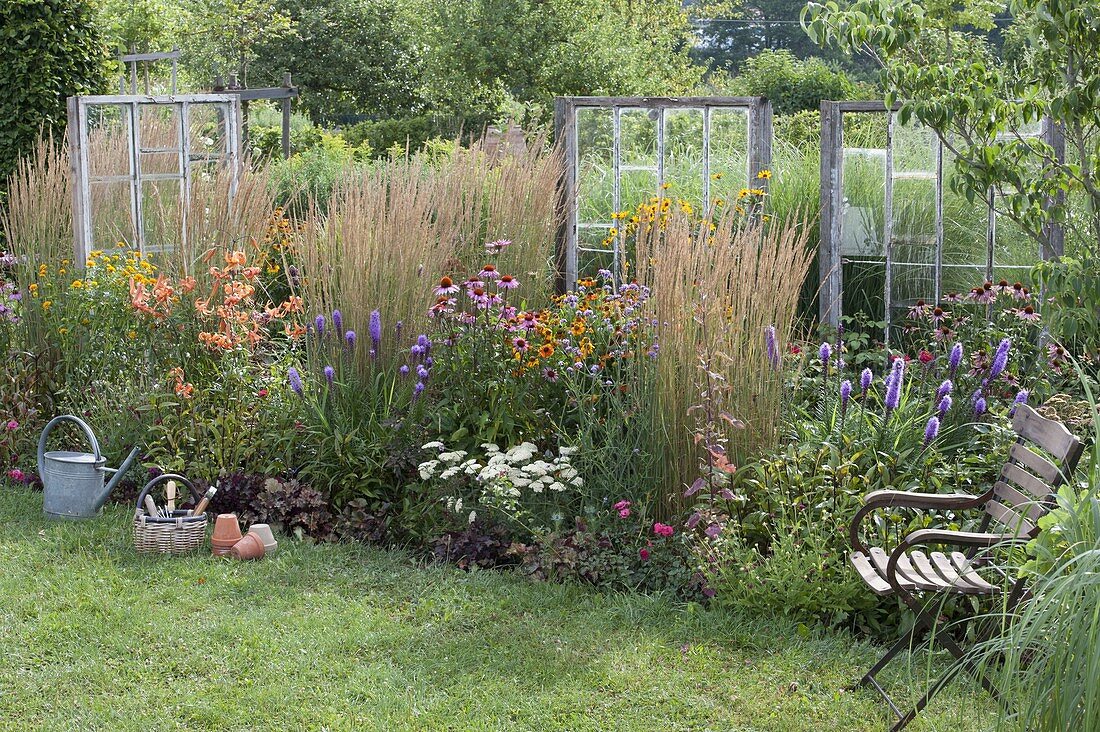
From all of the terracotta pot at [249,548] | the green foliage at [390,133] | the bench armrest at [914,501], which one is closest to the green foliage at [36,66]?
the terracotta pot at [249,548]

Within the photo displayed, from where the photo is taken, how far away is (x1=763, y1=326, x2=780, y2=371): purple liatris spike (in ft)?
12.2

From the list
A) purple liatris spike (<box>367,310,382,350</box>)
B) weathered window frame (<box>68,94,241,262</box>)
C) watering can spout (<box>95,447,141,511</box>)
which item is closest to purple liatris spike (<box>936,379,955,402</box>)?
purple liatris spike (<box>367,310,382,350</box>)

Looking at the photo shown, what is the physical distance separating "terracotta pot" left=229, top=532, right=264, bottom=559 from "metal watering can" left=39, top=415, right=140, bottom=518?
67 cm

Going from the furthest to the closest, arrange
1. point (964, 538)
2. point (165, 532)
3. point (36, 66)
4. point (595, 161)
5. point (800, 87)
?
point (800, 87) → point (36, 66) → point (595, 161) → point (165, 532) → point (964, 538)

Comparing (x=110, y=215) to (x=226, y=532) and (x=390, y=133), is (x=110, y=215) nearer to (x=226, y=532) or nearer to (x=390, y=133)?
(x=226, y=532)

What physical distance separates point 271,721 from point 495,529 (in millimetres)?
1230

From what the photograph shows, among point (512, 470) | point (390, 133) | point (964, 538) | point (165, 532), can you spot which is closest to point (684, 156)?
point (512, 470)

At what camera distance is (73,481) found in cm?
445

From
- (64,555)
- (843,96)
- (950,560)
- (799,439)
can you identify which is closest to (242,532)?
(64,555)

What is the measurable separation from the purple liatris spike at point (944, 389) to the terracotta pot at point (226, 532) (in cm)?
244

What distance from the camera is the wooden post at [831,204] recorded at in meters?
5.46

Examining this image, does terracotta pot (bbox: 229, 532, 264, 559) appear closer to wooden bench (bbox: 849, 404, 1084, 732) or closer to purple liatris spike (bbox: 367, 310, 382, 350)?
purple liatris spike (bbox: 367, 310, 382, 350)

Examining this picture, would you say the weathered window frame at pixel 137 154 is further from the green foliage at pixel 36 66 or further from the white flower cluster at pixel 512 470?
the white flower cluster at pixel 512 470

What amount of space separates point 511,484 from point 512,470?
2.0 inches
